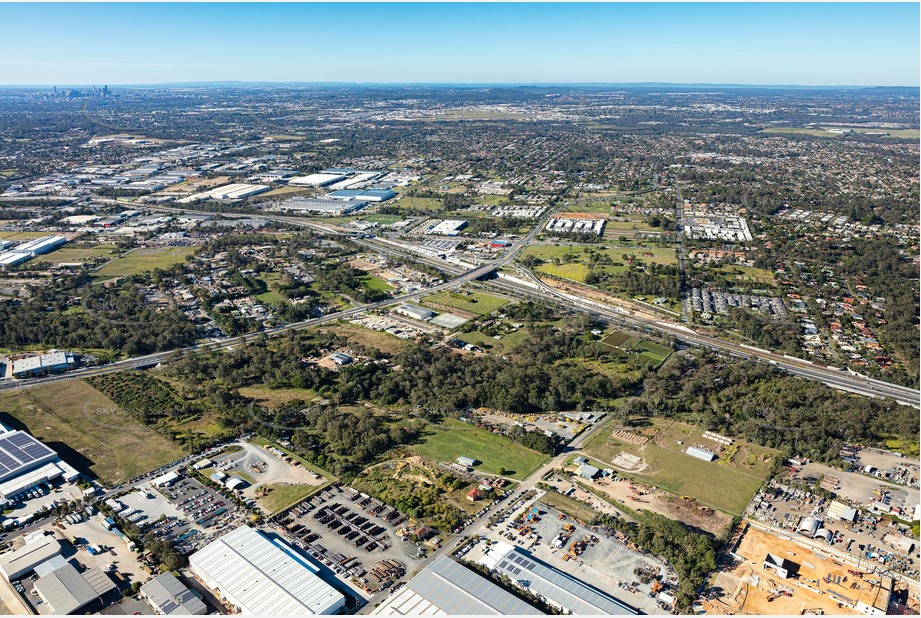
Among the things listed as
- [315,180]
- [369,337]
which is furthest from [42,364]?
[315,180]

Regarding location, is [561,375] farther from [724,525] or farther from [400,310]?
[400,310]

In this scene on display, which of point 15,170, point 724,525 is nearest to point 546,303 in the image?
point 724,525

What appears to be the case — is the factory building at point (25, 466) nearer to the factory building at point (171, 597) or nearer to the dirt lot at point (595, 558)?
the factory building at point (171, 597)

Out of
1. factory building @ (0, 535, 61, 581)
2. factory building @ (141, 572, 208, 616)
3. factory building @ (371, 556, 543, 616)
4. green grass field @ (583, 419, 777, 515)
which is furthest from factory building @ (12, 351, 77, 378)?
green grass field @ (583, 419, 777, 515)

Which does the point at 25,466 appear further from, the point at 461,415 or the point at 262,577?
the point at 461,415

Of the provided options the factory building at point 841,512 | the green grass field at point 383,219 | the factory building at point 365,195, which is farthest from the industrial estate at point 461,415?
the factory building at point 365,195

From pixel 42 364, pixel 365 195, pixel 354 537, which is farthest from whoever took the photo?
pixel 365 195
